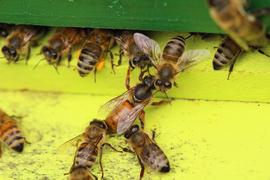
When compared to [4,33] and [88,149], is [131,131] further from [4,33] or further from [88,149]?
[4,33]

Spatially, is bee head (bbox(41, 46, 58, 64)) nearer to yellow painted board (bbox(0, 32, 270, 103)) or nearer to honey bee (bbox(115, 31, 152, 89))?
yellow painted board (bbox(0, 32, 270, 103))

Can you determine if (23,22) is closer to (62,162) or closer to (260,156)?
(62,162)

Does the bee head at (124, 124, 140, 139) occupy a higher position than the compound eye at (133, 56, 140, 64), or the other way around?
the compound eye at (133, 56, 140, 64)

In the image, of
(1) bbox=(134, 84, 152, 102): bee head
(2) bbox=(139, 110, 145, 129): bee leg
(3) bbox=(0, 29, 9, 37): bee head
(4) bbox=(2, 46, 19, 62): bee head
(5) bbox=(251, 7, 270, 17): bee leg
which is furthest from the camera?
(3) bbox=(0, 29, 9, 37): bee head

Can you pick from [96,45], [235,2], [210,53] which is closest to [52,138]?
[96,45]

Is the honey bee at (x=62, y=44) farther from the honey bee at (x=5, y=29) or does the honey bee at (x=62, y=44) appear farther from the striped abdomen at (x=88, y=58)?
the honey bee at (x=5, y=29)

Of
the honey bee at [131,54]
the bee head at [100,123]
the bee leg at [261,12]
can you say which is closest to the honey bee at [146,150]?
the bee head at [100,123]

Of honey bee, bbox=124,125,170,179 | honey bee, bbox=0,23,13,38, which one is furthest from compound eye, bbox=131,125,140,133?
honey bee, bbox=0,23,13,38
